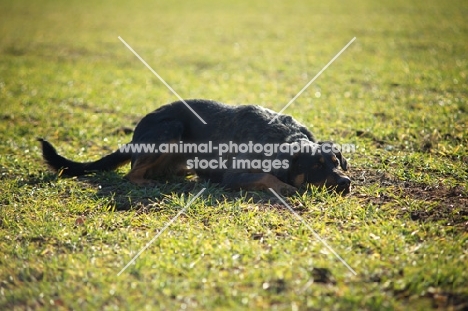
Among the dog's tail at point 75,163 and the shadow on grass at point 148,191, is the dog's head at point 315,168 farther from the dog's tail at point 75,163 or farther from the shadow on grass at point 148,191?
the dog's tail at point 75,163

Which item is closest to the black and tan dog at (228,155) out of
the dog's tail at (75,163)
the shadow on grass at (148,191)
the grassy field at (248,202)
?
the dog's tail at (75,163)

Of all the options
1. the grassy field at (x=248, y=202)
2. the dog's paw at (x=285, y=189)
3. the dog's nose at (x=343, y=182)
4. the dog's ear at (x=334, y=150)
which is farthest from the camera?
the dog's ear at (x=334, y=150)

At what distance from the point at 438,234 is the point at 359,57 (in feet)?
40.4

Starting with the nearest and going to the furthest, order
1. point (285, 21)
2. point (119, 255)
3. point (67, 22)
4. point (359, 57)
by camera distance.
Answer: point (119, 255) < point (359, 57) < point (285, 21) < point (67, 22)

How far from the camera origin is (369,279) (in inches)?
170

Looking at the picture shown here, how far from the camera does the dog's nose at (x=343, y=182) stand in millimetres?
6209

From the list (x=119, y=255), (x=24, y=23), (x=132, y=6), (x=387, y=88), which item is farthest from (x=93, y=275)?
(x=132, y=6)

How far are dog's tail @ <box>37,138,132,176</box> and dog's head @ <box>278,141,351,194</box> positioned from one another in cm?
236

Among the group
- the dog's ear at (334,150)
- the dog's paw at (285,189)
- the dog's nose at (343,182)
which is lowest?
the dog's paw at (285,189)

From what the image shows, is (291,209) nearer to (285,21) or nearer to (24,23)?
(285,21)

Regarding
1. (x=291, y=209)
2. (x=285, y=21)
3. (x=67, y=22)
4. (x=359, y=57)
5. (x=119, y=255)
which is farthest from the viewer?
(x=67, y=22)

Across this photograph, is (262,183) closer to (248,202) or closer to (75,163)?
(248,202)

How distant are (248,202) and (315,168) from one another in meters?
0.91

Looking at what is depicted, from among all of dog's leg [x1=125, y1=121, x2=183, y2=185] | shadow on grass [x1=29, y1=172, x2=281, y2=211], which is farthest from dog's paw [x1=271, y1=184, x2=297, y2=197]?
dog's leg [x1=125, y1=121, x2=183, y2=185]
